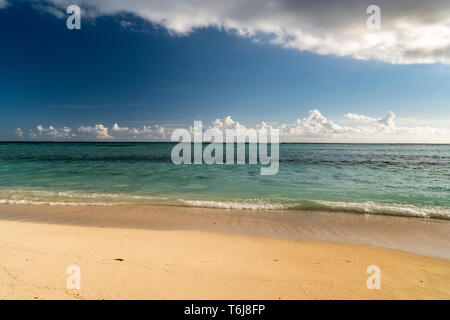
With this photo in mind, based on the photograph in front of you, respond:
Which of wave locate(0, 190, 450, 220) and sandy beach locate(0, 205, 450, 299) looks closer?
sandy beach locate(0, 205, 450, 299)

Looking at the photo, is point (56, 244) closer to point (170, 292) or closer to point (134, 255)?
point (134, 255)

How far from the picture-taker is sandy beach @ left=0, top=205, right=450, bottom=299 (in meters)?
3.31

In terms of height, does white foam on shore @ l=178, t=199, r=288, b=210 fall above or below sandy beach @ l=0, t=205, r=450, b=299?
below

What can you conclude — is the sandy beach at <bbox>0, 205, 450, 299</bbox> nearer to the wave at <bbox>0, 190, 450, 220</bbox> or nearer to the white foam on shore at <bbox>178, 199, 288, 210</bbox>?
the wave at <bbox>0, 190, 450, 220</bbox>

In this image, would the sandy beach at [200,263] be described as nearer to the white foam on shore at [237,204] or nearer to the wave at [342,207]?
the wave at [342,207]

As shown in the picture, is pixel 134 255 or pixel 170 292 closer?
pixel 170 292

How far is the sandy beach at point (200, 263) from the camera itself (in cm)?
331

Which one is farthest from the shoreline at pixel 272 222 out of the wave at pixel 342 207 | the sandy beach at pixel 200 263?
the wave at pixel 342 207

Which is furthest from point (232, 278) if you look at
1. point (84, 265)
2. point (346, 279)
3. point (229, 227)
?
point (229, 227)

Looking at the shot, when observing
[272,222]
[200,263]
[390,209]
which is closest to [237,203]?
[272,222]

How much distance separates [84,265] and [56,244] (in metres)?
1.68

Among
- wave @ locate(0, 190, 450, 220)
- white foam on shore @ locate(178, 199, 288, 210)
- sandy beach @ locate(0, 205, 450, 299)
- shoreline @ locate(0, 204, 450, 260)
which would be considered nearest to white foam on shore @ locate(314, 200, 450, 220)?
wave @ locate(0, 190, 450, 220)

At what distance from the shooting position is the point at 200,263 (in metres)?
4.29
